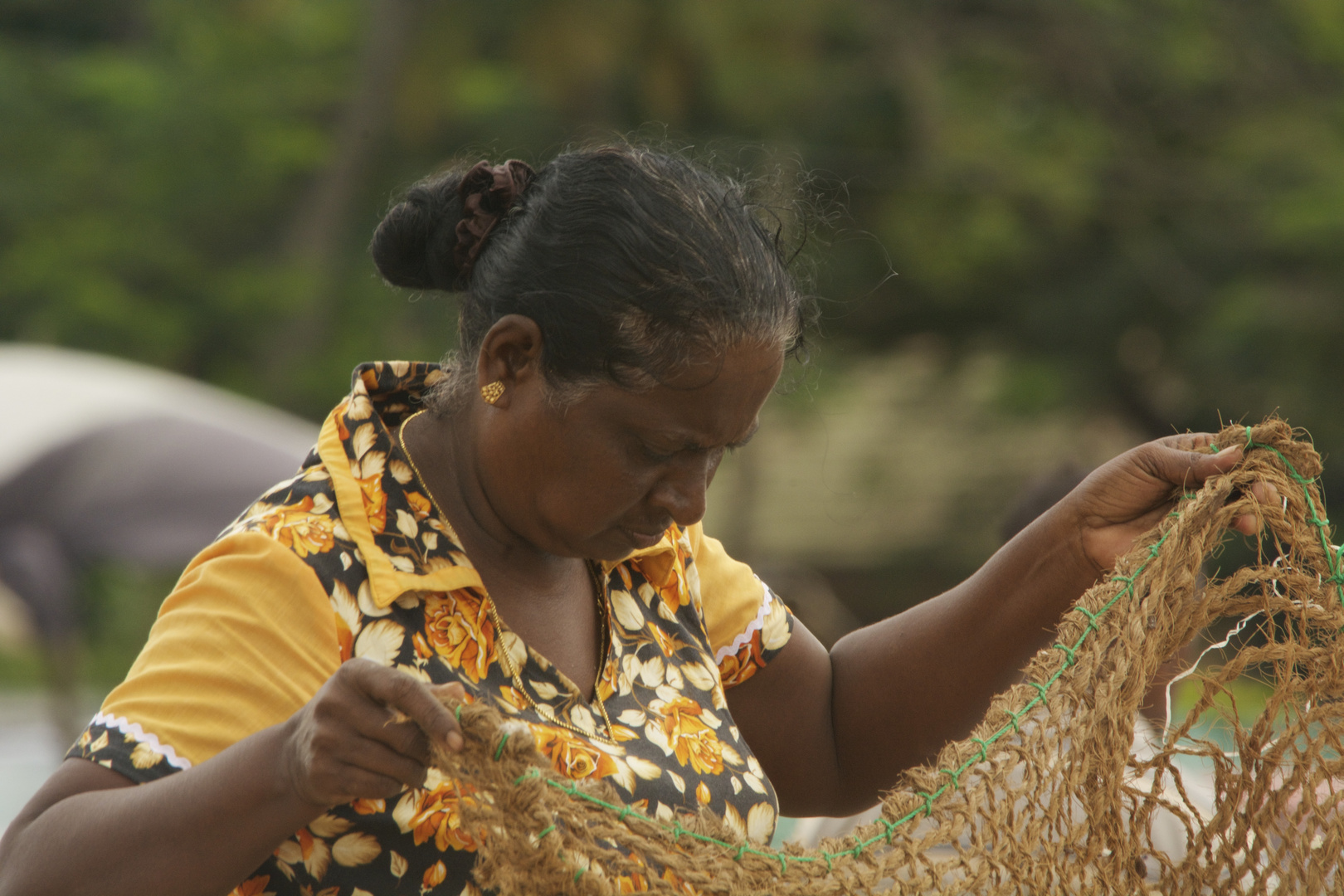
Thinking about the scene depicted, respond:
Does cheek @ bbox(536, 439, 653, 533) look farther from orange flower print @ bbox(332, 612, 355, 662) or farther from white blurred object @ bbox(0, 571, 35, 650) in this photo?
white blurred object @ bbox(0, 571, 35, 650)

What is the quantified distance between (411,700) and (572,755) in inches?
13.3

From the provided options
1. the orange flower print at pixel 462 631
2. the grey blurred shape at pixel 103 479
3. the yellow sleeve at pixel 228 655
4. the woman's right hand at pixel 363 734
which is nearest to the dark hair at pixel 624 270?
the orange flower print at pixel 462 631

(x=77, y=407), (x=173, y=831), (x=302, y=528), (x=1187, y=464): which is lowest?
(x=77, y=407)

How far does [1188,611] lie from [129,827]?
4.03 feet

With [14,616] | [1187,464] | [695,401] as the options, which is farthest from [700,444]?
[14,616]

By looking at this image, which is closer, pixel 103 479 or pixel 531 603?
pixel 531 603

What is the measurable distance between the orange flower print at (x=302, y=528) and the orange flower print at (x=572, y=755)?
297 mm

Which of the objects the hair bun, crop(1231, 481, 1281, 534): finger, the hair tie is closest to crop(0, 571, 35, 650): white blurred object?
the hair bun

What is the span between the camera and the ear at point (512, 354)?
158 centimetres

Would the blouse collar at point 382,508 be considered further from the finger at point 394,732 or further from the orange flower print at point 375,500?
the finger at point 394,732

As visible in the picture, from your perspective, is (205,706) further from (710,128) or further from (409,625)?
(710,128)

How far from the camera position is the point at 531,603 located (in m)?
1.69

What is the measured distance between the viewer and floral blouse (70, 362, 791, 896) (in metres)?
1.35

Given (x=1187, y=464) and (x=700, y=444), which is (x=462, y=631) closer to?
(x=700, y=444)
